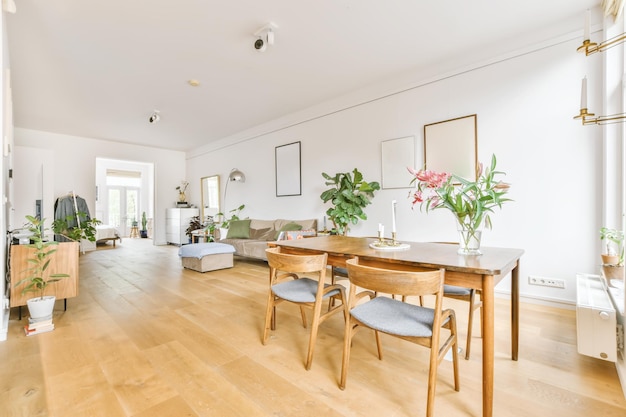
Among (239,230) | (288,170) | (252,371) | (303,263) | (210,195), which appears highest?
(288,170)

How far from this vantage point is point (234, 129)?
6234mm

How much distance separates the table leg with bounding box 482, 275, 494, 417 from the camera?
50.2 inches

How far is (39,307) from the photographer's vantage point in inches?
91.1

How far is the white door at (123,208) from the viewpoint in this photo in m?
10.4

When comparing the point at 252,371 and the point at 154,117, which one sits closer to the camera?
the point at 252,371

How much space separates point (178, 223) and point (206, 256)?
12.2 ft

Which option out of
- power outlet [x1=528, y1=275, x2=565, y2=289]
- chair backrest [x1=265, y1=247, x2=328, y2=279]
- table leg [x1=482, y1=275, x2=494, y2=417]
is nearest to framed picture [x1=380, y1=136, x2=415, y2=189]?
power outlet [x1=528, y1=275, x2=565, y2=289]

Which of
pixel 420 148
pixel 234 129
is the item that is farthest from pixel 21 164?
pixel 420 148

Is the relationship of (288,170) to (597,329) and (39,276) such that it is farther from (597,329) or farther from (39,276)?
(597,329)

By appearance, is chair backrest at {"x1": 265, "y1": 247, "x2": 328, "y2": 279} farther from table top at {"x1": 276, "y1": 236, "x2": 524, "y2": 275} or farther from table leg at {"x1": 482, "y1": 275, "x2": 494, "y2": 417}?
table leg at {"x1": 482, "y1": 275, "x2": 494, "y2": 417}

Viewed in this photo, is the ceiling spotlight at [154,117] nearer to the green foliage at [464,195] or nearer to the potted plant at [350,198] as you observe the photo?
the potted plant at [350,198]

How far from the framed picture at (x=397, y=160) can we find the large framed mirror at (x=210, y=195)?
15.1ft

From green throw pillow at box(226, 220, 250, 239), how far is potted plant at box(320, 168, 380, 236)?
7.48 feet

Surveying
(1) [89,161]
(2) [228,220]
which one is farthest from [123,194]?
(2) [228,220]
